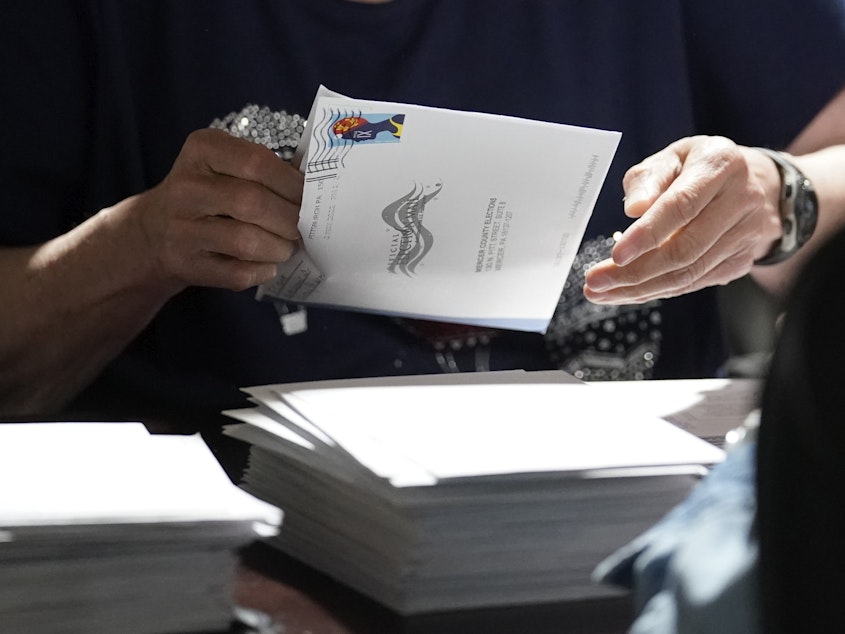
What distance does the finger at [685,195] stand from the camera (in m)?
1.03

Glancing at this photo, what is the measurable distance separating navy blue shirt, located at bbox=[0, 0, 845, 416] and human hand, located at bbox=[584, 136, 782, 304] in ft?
0.62

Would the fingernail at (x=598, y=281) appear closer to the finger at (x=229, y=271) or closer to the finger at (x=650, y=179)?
the finger at (x=650, y=179)

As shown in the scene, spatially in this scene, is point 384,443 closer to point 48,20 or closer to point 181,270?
point 181,270

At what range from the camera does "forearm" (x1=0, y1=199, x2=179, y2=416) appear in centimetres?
116

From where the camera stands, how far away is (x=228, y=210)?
3.36 ft

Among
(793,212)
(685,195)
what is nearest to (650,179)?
(685,195)

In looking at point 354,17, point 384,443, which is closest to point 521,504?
point 384,443

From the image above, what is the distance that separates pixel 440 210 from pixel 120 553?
0.51 m

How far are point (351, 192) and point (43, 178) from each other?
17.9 inches

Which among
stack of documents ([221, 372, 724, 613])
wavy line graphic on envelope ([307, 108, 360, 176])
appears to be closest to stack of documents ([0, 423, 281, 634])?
stack of documents ([221, 372, 724, 613])

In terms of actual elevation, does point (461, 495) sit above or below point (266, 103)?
below

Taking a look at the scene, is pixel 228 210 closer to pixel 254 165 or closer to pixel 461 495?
pixel 254 165

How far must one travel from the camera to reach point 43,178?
1.27 m

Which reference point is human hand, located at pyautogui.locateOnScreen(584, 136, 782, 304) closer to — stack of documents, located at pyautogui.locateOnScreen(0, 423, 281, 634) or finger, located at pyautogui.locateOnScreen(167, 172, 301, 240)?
finger, located at pyautogui.locateOnScreen(167, 172, 301, 240)
